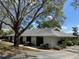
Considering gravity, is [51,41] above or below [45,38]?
below

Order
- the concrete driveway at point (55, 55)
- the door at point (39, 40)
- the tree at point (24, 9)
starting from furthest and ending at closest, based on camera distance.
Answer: the door at point (39, 40), the tree at point (24, 9), the concrete driveway at point (55, 55)

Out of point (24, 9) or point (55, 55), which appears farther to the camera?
point (24, 9)

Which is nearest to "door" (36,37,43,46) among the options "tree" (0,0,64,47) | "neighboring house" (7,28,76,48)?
"neighboring house" (7,28,76,48)

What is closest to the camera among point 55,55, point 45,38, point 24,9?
point 55,55

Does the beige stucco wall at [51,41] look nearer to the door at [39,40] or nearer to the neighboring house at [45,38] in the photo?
the neighboring house at [45,38]

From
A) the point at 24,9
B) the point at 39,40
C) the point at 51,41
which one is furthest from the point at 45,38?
the point at 24,9

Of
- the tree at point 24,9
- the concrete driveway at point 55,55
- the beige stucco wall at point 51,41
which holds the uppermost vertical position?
the tree at point 24,9

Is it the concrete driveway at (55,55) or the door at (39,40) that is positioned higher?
the door at (39,40)

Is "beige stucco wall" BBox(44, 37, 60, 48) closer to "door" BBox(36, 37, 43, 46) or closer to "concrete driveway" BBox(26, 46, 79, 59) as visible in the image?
"door" BBox(36, 37, 43, 46)

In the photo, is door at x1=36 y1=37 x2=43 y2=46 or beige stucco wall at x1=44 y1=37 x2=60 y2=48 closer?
beige stucco wall at x1=44 y1=37 x2=60 y2=48

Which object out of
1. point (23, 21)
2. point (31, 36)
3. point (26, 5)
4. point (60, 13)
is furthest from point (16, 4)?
point (31, 36)

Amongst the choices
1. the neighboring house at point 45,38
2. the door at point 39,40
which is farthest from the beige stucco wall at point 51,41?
the door at point 39,40

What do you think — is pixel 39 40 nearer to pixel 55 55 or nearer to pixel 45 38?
pixel 45 38

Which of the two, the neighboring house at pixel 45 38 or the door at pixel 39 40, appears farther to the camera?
the door at pixel 39 40
